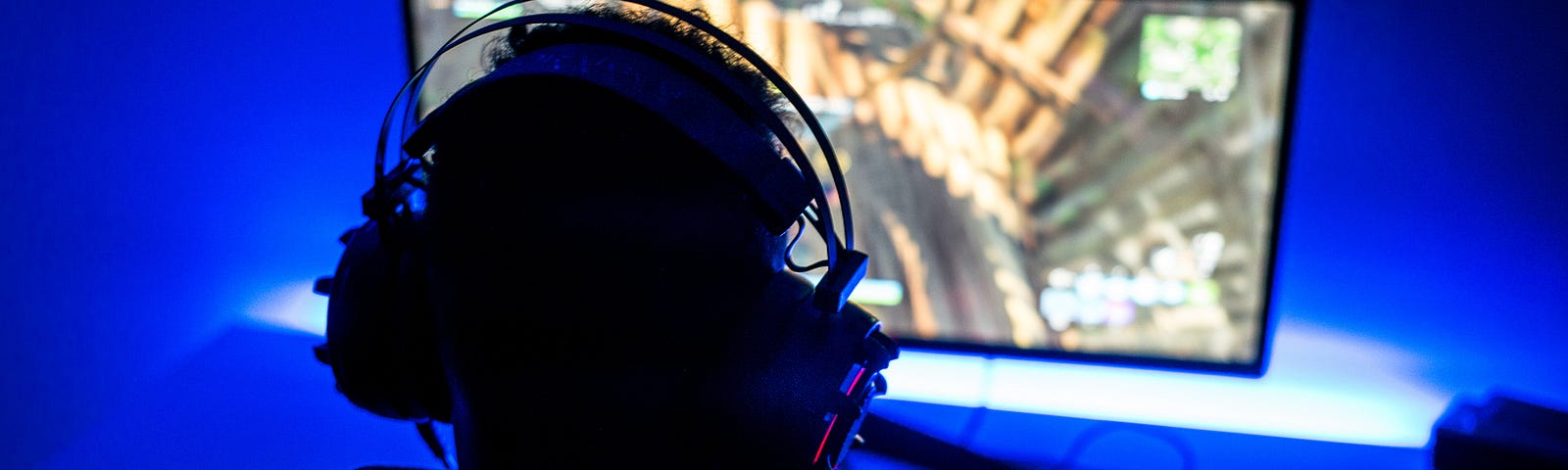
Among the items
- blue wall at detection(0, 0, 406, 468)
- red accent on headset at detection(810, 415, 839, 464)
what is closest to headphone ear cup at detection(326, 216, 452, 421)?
red accent on headset at detection(810, 415, 839, 464)

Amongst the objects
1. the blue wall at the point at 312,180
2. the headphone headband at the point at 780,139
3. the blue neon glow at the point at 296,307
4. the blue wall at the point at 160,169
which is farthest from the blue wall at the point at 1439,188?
the blue neon glow at the point at 296,307

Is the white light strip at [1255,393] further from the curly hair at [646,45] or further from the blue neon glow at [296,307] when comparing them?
the blue neon glow at [296,307]

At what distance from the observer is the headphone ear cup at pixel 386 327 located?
57 centimetres

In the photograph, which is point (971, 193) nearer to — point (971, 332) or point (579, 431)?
point (971, 332)

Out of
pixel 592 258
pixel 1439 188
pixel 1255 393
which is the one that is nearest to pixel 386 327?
pixel 592 258

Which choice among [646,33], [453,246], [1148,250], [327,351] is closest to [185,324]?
[327,351]

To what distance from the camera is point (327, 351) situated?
0.66 meters

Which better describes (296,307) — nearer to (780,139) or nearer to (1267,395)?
(780,139)

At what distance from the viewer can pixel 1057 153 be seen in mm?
961

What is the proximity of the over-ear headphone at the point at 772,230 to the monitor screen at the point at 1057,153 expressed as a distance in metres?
0.43

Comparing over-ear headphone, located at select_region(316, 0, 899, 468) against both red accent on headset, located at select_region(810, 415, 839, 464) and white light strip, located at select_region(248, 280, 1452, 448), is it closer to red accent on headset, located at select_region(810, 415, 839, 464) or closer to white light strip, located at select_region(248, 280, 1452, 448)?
red accent on headset, located at select_region(810, 415, 839, 464)

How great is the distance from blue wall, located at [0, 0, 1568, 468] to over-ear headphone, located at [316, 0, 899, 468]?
62 cm

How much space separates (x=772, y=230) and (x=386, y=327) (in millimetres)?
284

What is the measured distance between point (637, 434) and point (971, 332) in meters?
0.64
